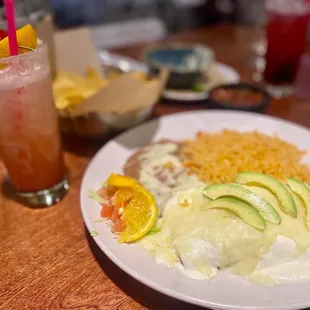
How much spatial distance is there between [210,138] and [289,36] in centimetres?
90

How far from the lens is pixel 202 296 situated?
0.94 meters

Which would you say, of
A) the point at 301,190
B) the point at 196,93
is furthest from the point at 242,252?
the point at 196,93

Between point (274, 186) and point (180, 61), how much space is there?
1289 millimetres

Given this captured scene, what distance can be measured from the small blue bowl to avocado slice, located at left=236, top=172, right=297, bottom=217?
0.94 m

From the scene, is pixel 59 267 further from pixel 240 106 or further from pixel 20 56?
pixel 240 106

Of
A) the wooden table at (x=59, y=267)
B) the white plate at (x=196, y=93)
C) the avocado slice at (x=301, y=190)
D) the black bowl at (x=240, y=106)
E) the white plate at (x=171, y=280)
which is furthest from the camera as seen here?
the white plate at (x=196, y=93)

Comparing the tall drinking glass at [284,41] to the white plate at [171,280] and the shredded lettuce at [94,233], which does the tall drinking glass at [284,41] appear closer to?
the white plate at [171,280]

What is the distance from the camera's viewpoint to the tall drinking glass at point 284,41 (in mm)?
2080

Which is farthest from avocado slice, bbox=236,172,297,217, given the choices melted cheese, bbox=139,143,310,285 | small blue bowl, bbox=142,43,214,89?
small blue bowl, bbox=142,43,214,89

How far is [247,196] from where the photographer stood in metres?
1.10

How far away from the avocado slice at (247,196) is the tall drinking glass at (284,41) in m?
1.13

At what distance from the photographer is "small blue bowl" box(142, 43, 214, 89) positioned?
2057 mm

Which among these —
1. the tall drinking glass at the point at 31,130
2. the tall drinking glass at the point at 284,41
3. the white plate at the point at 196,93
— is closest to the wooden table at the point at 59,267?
the tall drinking glass at the point at 31,130

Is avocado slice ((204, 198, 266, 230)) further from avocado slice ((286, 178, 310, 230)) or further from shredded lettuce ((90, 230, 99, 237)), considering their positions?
shredded lettuce ((90, 230, 99, 237))
